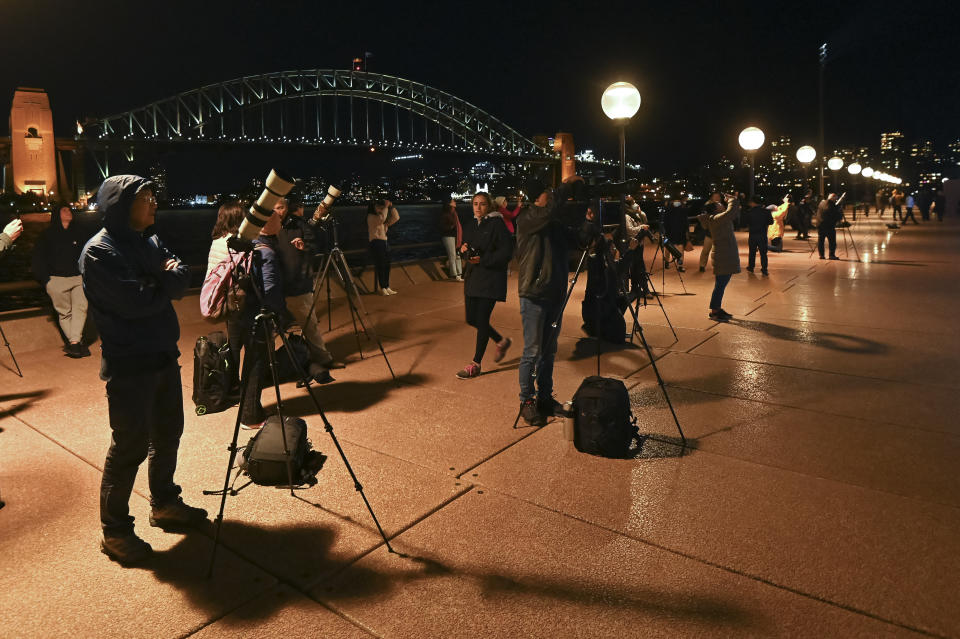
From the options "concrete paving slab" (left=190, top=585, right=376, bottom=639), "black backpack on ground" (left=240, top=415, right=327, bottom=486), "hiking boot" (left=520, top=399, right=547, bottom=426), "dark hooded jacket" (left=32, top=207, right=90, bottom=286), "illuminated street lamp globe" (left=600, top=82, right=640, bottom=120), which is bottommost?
"concrete paving slab" (left=190, top=585, right=376, bottom=639)

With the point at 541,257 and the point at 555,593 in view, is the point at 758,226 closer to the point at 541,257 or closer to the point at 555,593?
the point at 541,257

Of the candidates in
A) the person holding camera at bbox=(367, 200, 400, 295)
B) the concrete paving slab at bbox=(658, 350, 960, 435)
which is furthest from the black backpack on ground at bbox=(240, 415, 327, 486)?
the person holding camera at bbox=(367, 200, 400, 295)

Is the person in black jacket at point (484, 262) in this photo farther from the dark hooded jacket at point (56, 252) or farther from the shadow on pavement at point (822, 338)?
the dark hooded jacket at point (56, 252)

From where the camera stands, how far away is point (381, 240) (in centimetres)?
1160

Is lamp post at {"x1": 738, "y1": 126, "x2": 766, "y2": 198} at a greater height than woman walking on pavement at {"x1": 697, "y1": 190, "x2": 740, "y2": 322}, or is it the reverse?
lamp post at {"x1": 738, "y1": 126, "x2": 766, "y2": 198}

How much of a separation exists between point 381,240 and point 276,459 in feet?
28.2

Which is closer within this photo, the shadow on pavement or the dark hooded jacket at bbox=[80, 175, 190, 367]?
the dark hooded jacket at bbox=[80, 175, 190, 367]

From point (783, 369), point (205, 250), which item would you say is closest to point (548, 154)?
point (205, 250)

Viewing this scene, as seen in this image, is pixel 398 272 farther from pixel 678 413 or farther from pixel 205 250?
pixel 205 250

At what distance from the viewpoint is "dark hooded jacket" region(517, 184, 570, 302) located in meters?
4.64

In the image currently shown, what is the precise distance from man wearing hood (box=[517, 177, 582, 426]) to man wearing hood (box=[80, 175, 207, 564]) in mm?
2300

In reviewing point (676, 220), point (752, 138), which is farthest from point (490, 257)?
point (676, 220)

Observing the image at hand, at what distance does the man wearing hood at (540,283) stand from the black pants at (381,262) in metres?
6.92

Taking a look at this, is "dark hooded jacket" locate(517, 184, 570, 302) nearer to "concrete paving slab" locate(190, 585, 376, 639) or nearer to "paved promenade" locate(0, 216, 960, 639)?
"paved promenade" locate(0, 216, 960, 639)
